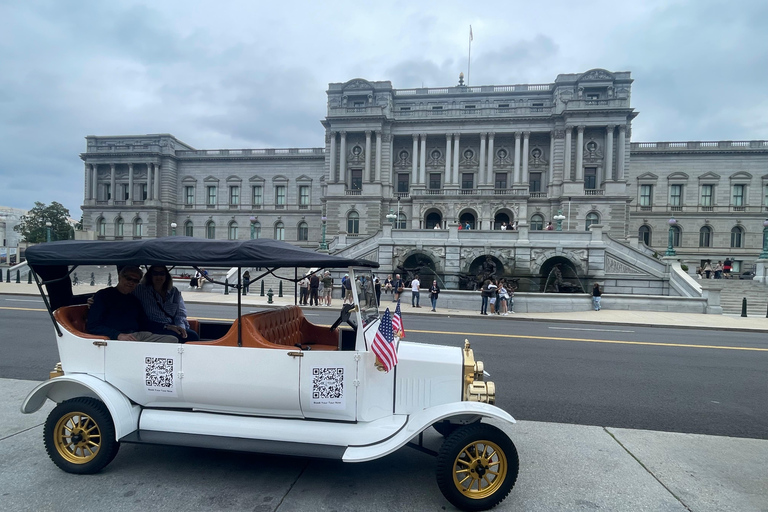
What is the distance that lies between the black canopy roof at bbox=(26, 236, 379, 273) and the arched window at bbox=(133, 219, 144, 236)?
64.9 m

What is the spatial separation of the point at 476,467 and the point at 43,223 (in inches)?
2977

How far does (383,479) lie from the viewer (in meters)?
4.04

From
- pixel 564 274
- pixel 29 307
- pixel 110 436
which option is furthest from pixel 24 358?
pixel 564 274

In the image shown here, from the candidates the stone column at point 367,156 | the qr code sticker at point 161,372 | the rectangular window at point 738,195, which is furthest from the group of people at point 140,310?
the rectangular window at point 738,195

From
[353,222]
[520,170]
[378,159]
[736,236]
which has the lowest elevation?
[736,236]

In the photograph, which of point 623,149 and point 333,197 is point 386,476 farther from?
point 623,149

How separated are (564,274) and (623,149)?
28.2 m

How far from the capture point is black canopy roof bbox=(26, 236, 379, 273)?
4.10m

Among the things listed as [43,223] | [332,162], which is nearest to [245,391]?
[332,162]

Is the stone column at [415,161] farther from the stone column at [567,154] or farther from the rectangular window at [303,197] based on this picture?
the stone column at [567,154]

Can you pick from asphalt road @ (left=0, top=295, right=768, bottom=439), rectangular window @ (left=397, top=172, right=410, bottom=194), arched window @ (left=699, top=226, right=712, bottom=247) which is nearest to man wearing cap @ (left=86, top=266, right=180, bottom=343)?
asphalt road @ (left=0, top=295, right=768, bottom=439)

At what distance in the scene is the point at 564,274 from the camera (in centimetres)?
2873

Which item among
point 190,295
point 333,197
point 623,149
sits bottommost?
point 190,295

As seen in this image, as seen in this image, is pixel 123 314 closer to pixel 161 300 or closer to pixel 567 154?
pixel 161 300
